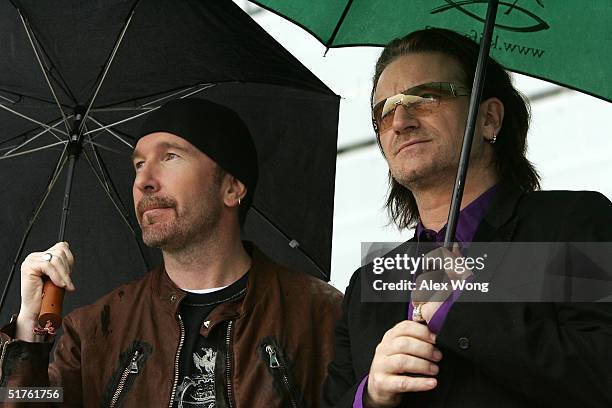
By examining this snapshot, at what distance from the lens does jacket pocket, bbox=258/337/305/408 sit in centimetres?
359

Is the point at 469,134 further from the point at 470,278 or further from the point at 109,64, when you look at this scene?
the point at 109,64

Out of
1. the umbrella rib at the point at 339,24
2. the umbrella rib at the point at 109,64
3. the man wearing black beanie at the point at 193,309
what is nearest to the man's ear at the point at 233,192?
the man wearing black beanie at the point at 193,309

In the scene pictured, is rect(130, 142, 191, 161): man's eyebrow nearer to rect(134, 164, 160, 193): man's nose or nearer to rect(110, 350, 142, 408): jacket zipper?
rect(134, 164, 160, 193): man's nose

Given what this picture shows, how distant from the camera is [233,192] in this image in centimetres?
422

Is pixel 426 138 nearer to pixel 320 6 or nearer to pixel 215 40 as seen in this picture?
pixel 320 6

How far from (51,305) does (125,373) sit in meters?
0.35

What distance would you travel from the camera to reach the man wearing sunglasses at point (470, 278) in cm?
254

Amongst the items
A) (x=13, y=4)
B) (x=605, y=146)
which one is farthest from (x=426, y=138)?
(x=605, y=146)

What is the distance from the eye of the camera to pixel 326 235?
4.38 metres

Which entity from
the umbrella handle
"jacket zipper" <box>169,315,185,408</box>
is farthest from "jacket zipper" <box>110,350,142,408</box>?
the umbrella handle

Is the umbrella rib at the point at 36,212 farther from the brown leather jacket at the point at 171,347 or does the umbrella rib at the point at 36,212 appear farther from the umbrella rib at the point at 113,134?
the brown leather jacket at the point at 171,347

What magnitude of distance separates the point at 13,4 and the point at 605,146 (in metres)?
3.74

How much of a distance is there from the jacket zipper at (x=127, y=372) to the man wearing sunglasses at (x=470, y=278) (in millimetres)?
765

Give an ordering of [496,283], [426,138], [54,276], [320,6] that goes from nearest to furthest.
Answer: [496,283], [426,138], [54,276], [320,6]
